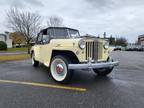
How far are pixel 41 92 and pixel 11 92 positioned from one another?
0.85 meters

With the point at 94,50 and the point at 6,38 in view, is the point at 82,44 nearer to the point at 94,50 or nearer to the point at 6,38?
the point at 94,50

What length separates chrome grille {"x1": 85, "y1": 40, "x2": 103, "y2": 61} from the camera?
6.15 m

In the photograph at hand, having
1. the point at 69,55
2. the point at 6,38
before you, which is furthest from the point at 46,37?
A: the point at 6,38

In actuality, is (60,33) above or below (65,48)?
above

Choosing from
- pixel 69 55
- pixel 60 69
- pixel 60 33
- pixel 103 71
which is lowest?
pixel 103 71

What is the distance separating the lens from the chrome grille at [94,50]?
6.15m

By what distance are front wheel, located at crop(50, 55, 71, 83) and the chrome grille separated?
83cm

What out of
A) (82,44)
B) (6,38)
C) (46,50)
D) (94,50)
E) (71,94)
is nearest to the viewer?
(71,94)

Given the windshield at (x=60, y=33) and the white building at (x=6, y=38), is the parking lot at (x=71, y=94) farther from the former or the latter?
the white building at (x=6, y=38)

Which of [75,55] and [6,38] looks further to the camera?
[6,38]

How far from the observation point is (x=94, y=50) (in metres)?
6.35

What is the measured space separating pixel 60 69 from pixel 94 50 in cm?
138

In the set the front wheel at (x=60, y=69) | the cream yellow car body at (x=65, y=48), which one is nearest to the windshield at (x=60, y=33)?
the cream yellow car body at (x=65, y=48)

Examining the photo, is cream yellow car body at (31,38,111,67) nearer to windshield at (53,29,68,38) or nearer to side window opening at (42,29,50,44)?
side window opening at (42,29,50,44)
